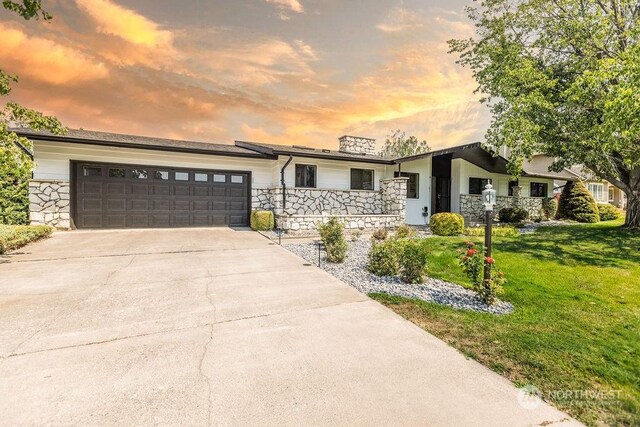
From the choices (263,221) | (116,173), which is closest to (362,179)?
(263,221)

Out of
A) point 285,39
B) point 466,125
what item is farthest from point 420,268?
point 466,125

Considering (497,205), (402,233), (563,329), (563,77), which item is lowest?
(563,329)

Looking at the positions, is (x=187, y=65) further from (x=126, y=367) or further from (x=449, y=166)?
(x=449, y=166)

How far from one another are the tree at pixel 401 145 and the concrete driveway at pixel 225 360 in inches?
1384

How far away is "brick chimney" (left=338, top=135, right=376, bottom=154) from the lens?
57.0 ft

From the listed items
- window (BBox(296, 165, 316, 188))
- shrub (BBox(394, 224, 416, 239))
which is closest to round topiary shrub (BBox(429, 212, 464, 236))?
shrub (BBox(394, 224, 416, 239))

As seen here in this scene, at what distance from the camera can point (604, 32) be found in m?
10.3

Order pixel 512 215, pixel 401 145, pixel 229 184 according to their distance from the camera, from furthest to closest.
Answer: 1. pixel 401 145
2. pixel 512 215
3. pixel 229 184

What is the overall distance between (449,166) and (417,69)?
6.61 metres

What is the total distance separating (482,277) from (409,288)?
1215 millimetres

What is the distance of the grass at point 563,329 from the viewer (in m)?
2.45

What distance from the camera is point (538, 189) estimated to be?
808 inches

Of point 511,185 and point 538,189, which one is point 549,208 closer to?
point 538,189

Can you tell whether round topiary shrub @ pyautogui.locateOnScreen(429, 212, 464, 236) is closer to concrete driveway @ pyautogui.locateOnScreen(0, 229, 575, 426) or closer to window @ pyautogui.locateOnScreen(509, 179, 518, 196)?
concrete driveway @ pyautogui.locateOnScreen(0, 229, 575, 426)
